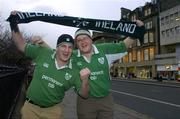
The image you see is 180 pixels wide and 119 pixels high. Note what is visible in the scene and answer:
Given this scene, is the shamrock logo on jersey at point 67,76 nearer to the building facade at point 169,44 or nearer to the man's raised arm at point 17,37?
the man's raised arm at point 17,37

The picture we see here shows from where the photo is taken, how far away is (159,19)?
104 metres

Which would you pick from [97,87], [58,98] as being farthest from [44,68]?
[97,87]

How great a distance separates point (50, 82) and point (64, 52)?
41cm

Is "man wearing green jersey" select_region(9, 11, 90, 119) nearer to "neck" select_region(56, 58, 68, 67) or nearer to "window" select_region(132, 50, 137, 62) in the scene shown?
"neck" select_region(56, 58, 68, 67)

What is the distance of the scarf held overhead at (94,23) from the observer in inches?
284

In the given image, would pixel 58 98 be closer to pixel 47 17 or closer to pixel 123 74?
pixel 47 17

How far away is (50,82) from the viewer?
239 inches

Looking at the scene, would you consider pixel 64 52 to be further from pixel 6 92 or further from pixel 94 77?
pixel 6 92

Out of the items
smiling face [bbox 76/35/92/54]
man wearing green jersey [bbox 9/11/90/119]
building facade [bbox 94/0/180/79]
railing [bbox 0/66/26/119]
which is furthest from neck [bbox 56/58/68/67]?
building facade [bbox 94/0/180/79]

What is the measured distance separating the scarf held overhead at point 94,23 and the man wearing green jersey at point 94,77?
0.52m

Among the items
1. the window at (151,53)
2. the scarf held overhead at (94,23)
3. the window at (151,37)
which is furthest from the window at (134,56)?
the scarf held overhead at (94,23)

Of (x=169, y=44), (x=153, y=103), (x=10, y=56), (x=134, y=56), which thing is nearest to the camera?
(x=153, y=103)

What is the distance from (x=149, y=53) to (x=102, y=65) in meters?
103

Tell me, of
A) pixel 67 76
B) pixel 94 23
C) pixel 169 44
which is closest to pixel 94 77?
pixel 67 76
